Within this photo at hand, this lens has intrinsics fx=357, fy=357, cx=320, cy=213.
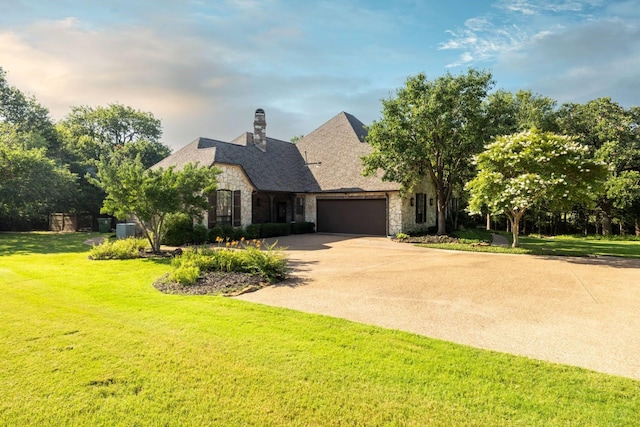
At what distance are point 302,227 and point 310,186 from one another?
9.55 ft

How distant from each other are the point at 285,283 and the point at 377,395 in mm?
5267

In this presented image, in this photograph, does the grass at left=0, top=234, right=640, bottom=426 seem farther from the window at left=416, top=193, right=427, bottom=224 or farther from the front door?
the front door

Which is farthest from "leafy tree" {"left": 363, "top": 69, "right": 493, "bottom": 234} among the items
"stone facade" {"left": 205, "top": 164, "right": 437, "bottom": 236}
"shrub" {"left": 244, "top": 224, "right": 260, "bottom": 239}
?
"shrub" {"left": 244, "top": 224, "right": 260, "bottom": 239}

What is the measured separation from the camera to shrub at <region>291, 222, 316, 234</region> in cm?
2217

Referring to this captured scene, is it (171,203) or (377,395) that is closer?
(377,395)

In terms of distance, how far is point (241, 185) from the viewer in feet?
65.1

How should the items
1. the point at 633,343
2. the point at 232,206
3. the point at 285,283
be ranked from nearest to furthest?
the point at 633,343 → the point at 285,283 → the point at 232,206

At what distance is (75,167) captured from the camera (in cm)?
2964

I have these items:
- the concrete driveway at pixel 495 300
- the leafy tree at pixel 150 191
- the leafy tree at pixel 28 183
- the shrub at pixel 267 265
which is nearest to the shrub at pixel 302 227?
the leafy tree at pixel 150 191

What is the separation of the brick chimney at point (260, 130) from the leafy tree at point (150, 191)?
A: 1142 cm

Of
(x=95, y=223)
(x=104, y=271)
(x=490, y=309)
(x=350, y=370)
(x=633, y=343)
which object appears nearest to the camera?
(x=350, y=370)

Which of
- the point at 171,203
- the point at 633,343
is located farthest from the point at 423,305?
the point at 171,203

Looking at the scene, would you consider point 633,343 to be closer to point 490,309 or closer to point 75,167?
point 490,309

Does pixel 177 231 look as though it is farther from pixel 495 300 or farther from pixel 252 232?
pixel 495 300
